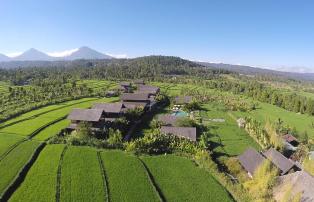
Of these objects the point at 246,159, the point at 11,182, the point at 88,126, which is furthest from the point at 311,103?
the point at 11,182

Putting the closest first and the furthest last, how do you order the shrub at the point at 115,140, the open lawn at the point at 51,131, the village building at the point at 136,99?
the shrub at the point at 115,140
the open lawn at the point at 51,131
the village building at the point at 136,99

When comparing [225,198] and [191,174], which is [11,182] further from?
[225,198]

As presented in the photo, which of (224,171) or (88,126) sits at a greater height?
(88,126)

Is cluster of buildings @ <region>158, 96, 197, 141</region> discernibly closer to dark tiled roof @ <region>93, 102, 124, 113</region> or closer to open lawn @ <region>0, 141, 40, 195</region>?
dark tiled roof @ <region>93, 102, 124, 113</region>

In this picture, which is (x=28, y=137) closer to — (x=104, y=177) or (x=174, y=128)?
(x=104, y=177)

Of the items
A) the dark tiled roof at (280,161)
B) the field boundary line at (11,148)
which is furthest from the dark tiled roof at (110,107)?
the dark tiled roof at (280,161)

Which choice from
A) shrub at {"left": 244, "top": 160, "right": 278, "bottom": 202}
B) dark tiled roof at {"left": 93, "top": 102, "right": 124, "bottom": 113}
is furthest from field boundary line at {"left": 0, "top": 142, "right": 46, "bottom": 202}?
shrub at {"left": 244, "top": 160, "right": 278, "bottom": 202}

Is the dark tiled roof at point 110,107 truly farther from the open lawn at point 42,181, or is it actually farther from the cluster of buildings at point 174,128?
the open lawn at point 42,181
